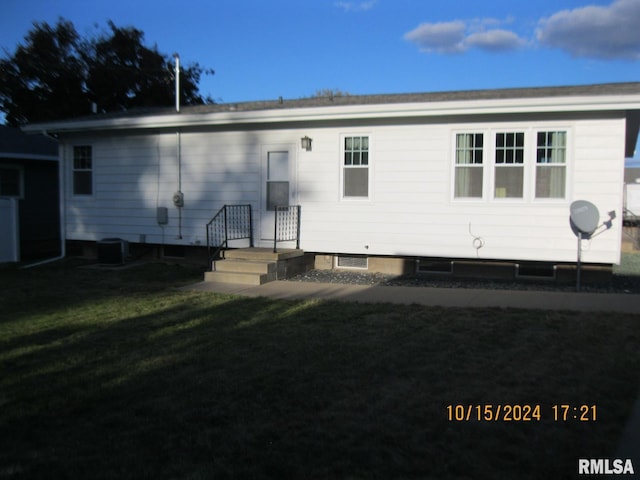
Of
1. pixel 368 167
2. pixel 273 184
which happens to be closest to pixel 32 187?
pixel 273 184

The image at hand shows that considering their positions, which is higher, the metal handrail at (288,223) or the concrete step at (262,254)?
the metal handrail at (288,223)

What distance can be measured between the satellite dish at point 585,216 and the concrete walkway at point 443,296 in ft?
3.84

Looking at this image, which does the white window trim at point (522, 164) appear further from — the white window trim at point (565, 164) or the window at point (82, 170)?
the window at point (82, 170)

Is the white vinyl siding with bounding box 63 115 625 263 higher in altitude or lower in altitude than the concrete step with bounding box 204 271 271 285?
higher

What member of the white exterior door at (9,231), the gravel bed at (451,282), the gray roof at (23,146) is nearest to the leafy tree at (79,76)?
the gray roof at (23,146)

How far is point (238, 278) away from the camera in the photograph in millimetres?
9797

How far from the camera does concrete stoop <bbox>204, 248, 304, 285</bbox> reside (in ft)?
32.1

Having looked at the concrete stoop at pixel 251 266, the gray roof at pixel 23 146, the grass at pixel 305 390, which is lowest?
the grass at pixel 305 390

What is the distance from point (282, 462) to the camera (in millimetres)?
3166

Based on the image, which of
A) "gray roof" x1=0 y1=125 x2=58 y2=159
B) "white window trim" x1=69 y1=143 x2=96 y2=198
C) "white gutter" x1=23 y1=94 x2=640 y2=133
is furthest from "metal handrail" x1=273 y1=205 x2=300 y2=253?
"gray roof" x1=0 y1=125 x2=58 y2=159

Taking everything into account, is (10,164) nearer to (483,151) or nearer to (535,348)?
(483,151)

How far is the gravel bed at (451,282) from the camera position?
30.1 feet

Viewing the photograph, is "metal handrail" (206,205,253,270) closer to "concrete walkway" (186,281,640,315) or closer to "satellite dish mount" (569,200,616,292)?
"concrete walkway" (186,281,640,315)

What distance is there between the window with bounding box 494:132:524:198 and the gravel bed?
1619 millimetres
